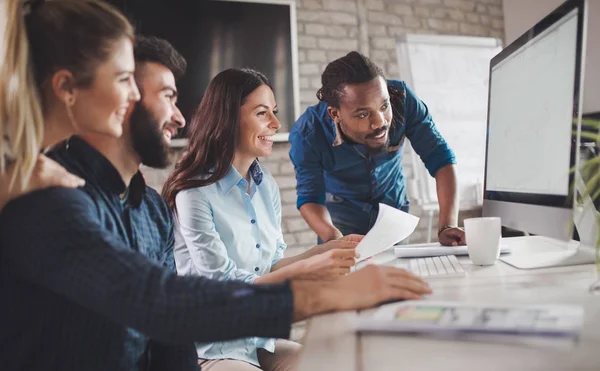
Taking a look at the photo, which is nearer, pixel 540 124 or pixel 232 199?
pixel 540 124

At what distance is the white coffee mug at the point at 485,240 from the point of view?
1.10 metres

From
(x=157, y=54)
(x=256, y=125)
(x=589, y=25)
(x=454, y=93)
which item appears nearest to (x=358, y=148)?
(x=256, y=125)

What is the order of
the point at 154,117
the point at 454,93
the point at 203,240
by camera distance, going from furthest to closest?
the point at 454,93
the point at 203,240
the point at 154,117

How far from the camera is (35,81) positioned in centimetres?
73

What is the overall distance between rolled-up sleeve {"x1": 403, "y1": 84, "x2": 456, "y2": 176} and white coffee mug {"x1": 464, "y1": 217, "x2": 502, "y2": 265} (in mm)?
850

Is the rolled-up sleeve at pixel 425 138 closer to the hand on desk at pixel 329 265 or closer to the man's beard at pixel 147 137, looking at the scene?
the hand on desk at pixel 329 265

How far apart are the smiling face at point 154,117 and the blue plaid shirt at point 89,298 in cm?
17

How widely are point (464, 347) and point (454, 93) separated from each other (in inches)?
129

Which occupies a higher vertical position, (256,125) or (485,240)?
(256,125)

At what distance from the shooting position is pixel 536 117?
1.02 m

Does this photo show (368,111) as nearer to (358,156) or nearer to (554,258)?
(358,156)

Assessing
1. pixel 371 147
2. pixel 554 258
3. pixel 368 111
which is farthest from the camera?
pixel 371 147

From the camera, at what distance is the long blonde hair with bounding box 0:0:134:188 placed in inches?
27.5

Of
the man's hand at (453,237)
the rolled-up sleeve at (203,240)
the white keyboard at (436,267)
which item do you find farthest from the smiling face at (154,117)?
the man's hand at (453,237)
